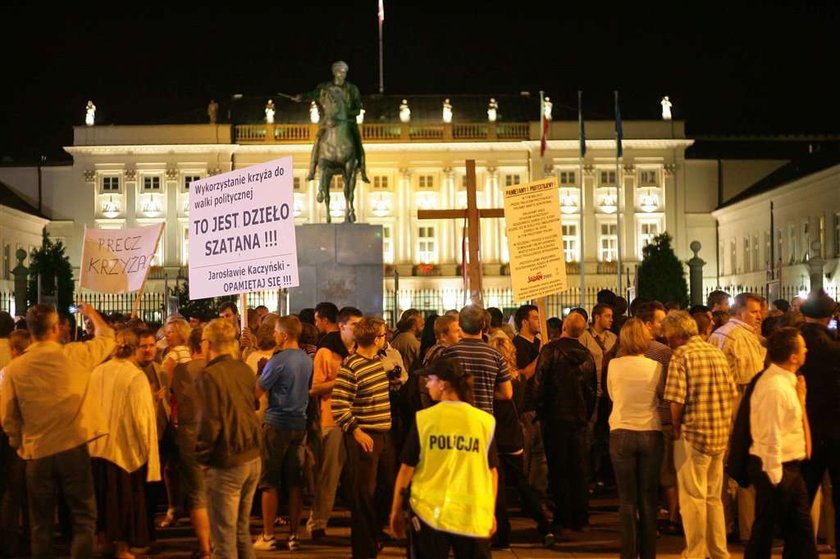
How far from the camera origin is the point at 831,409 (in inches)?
329

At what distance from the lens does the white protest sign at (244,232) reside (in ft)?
36.1

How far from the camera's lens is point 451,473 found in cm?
637

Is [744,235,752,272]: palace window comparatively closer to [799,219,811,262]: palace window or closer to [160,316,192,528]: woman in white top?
[799,219,811,262]: palace window

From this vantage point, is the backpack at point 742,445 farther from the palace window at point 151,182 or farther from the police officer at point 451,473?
the palace window at point 151,182

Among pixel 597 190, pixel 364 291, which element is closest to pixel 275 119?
pixel 597 190

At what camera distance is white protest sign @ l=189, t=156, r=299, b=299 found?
36.1ft

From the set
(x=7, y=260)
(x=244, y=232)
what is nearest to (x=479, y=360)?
(x=244, y=232)

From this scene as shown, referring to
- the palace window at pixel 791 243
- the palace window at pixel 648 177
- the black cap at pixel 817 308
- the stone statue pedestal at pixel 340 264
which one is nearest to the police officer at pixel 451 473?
the black cap at pixel 817 308

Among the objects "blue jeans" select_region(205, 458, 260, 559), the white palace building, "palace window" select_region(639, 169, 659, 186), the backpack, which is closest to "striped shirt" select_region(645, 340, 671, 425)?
the backpack

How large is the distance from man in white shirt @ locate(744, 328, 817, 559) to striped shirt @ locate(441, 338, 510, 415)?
1.83 metres

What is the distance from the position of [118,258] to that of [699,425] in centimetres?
744

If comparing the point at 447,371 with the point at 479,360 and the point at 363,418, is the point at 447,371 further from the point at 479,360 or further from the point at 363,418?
the point at 363,418

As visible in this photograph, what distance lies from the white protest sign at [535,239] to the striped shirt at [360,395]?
359 cm

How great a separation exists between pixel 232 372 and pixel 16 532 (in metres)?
2.76
